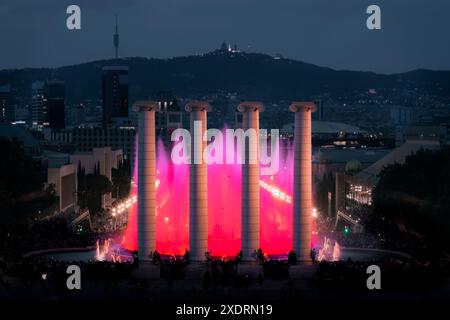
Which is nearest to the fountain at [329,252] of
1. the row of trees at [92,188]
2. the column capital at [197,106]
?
the column capital at [197,106]

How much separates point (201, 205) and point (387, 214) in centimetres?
3296

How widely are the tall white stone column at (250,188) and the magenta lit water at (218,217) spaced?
3.23m

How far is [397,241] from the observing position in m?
74.2

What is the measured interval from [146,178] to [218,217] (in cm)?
781

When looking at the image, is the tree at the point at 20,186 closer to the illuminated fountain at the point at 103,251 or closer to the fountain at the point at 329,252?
the illuminated fountain at the point at 103,251

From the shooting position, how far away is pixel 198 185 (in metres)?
61.0

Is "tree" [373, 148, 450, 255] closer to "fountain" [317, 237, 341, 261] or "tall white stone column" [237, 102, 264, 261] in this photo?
"fountain" [317, 237, 341, 261]

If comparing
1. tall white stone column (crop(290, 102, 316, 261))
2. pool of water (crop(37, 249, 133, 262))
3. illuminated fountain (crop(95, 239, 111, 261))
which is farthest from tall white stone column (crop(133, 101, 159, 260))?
tall white stone column (crop(290, 102, 316, 261))

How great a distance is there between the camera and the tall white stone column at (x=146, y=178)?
200 ft

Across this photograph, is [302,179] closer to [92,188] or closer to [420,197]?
[420,197]

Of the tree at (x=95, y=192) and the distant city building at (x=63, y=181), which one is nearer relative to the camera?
the distant city building at (x=63, y=181)

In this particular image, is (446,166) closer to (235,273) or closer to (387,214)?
(387,214)

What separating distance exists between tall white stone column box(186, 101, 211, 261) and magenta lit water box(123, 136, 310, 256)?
2869mm
